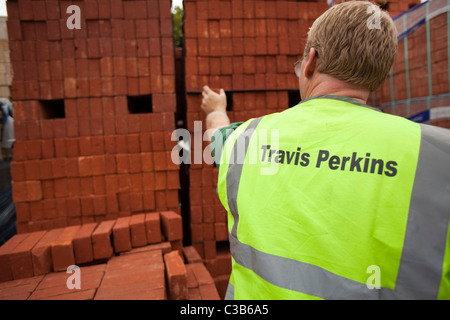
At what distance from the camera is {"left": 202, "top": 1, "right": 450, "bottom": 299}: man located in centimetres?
89

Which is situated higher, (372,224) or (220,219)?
(372,224)

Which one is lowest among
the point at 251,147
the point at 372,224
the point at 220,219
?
the point at 220,219

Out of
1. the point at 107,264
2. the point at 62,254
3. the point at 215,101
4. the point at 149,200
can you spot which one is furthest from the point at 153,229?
the point at 215,101

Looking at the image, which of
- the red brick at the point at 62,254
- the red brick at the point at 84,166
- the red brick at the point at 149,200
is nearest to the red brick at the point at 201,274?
the red brick at the point at 149,200

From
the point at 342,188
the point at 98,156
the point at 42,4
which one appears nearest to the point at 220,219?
the point at 98,156

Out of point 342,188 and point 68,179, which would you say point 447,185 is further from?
point 68,179

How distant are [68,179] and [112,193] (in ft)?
1.96

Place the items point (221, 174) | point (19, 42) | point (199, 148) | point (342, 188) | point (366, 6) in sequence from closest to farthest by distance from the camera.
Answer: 1. point (342, 188)
2. point (366, 6)
3. point (221, 174)
4. point (19, 42)
5. point (199, 148)

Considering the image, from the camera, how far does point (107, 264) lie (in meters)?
3.19

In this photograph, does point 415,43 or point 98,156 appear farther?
point 415,43

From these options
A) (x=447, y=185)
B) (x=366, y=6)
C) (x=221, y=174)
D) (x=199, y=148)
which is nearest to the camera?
(x=447, y=185)

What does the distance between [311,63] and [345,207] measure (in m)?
0.63

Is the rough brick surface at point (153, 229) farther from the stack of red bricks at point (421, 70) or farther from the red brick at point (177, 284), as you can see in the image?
the stack of red bricks at point (421, 70)
